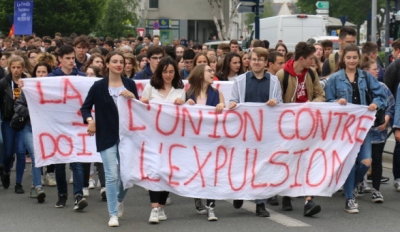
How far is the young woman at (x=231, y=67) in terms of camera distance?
12.2m

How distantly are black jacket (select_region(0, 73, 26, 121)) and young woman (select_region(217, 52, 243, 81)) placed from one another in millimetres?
2690

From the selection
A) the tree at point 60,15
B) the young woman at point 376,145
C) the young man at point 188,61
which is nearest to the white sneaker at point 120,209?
the young woman at point 376,145

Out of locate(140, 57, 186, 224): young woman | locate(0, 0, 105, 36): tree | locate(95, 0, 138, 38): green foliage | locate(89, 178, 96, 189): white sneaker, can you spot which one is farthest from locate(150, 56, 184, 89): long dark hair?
locate(95, 0, 138, 38): green foliage

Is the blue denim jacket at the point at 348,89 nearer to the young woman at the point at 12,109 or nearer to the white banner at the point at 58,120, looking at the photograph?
the white banner at the point at 58,120

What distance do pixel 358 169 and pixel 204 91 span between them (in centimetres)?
190

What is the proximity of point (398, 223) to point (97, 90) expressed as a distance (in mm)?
3246

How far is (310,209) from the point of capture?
9.82m

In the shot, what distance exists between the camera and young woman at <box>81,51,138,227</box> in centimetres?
934

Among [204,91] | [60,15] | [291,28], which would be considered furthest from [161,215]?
[60,15]

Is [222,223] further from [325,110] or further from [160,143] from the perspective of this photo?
[325,110]

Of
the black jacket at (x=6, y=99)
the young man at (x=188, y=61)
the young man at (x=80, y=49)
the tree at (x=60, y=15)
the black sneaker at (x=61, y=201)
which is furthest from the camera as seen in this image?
the tree at (x=60, y=15)

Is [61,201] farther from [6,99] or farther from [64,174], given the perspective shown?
[6,99]

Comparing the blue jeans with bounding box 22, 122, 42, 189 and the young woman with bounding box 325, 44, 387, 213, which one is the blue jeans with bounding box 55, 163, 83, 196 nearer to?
the blue jeans with bounding box 22, 122, 42, 189

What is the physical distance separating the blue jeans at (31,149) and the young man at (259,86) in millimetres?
2634
